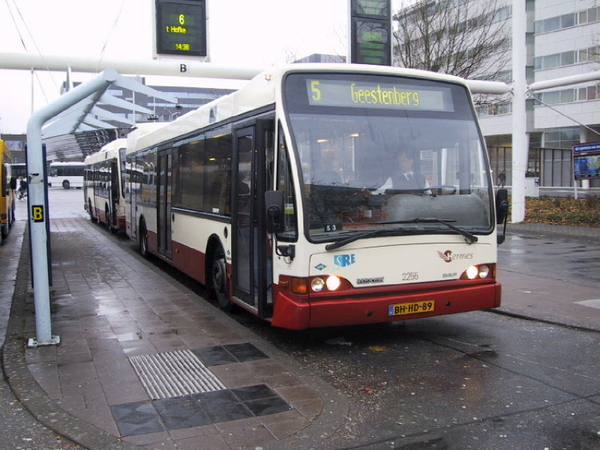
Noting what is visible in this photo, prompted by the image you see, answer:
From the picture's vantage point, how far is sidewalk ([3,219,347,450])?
4598 mm

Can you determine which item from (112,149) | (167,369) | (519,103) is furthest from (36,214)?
(519,103)

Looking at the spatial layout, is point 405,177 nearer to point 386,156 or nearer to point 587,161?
point 386,156

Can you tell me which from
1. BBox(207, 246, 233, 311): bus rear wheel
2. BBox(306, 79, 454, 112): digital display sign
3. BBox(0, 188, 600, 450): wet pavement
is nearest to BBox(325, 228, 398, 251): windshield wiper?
BBox(0, 188, 600, 450): wet pavement

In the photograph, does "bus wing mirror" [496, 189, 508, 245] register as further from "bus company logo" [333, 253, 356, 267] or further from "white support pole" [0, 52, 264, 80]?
"white support pole" [0, 52, 264, 80]

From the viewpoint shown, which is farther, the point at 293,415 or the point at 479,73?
the point at 479,73

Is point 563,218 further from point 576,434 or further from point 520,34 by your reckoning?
point 576,434

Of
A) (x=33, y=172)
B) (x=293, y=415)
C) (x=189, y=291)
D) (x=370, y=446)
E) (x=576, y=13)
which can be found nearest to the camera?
(x=370, y=446)

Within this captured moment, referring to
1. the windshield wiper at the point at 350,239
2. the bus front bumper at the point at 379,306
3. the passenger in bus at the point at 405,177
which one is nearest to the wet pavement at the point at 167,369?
the bus front bumper at the point at 379,306

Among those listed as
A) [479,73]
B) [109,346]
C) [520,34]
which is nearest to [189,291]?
[109,346]

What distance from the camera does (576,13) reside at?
164 ft

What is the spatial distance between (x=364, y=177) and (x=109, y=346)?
11.1ft

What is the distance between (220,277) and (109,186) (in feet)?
46.5

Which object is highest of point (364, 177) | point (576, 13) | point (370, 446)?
point (576, 13)

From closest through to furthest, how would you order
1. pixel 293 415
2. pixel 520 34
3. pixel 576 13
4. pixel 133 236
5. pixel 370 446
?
pixel 370 446
pixel 293 415
pixel 133 236
pixel 520 34
pixel 576 13
